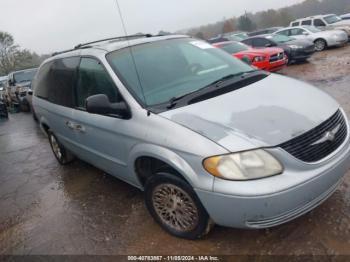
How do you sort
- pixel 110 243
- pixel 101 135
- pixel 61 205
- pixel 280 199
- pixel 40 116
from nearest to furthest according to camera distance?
pixel 280 199, pixel 110 243, pixel 101 135, pixel 61 205, pixel 40 116

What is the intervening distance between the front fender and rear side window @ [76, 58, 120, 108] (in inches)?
30.3

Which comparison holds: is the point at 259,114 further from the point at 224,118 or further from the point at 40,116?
the point at 40,116

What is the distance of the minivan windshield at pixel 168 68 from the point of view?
329 centimetres

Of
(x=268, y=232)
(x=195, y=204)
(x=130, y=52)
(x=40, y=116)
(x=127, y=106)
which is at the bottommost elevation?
(x=268, y=232)

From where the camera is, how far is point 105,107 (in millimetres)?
3131

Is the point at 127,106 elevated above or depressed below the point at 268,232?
above

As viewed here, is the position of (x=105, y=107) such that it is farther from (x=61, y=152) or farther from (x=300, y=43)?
(x=300, y=43)

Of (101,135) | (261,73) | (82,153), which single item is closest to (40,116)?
(82,153)

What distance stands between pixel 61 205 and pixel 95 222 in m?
0.83

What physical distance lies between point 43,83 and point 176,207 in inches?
136

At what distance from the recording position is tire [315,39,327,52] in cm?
1523

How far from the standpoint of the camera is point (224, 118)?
2.75 m

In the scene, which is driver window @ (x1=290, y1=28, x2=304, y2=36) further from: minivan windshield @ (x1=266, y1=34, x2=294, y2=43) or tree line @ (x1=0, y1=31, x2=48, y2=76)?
tree line @ (x1=0, y1=31, x2=48, y2=76)

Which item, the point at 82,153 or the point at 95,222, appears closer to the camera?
the point at 95,222
